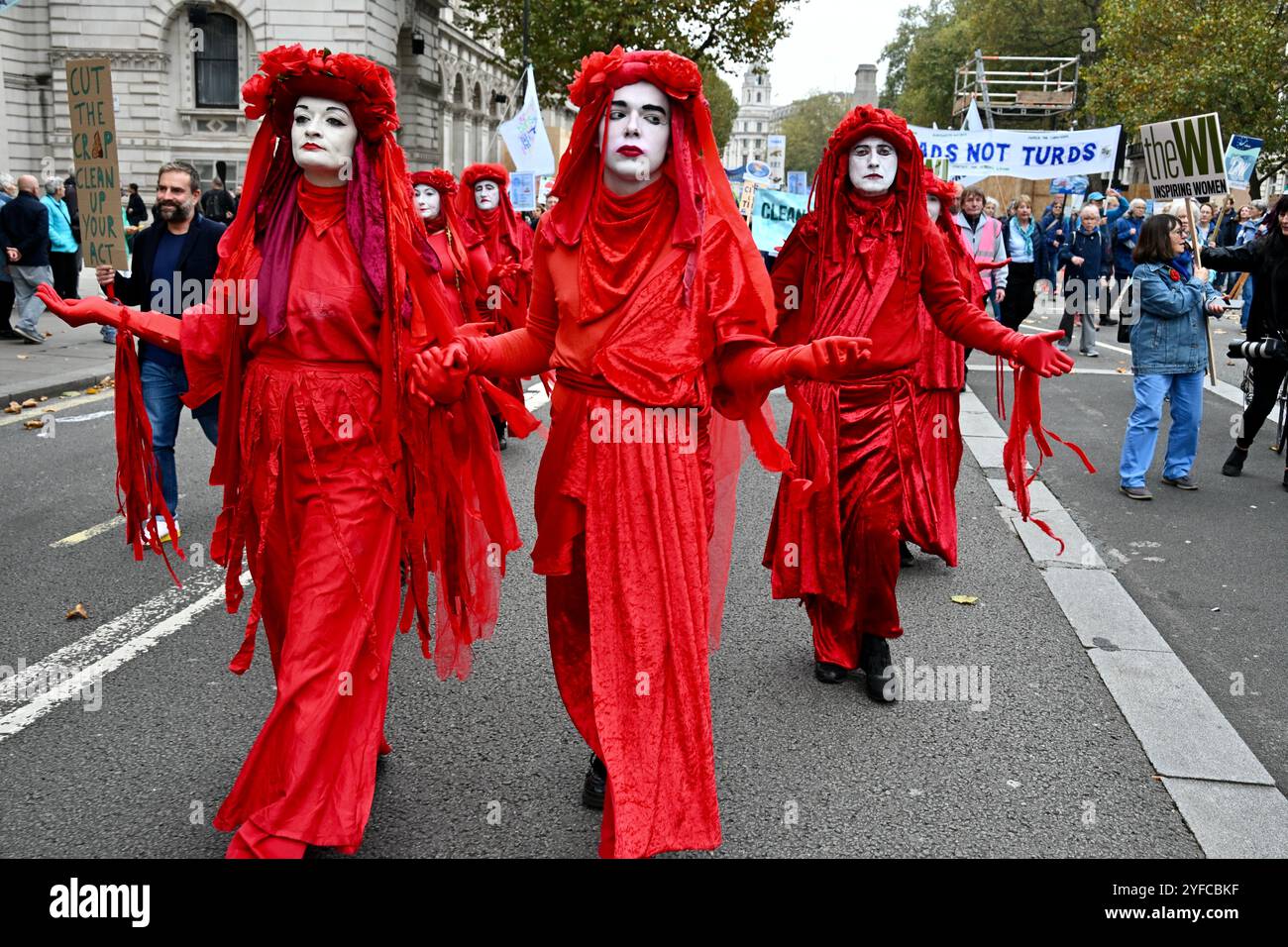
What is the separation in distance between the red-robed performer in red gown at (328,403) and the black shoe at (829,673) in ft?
5.59

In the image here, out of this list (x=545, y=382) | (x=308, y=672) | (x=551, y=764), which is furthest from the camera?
(x=545, y=382)

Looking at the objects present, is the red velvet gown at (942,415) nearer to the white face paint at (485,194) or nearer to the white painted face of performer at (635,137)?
the white painted face of performer at (635,137)

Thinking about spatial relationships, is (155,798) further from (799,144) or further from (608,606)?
(799,144)

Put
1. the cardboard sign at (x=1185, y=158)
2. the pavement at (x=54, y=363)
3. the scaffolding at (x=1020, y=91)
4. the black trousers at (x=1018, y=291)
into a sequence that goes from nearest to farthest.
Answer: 1. the cardboard sign at (x=1185, y=158)
2. the pavement at (x=54, y=363)
3. the black trousers at (x=1018, y=291)
4. the scaffolding at (x=1020, y=91)

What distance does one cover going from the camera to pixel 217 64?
31.8 metres

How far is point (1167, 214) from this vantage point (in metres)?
7.90

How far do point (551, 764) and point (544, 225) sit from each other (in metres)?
1.73

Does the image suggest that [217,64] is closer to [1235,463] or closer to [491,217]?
[491,217]

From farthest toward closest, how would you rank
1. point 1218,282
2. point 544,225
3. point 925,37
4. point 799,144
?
point 799,144
point 925,37
point 1218,282
point 544,225

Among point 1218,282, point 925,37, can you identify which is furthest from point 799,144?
point 1218,282

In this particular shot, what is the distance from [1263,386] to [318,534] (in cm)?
753

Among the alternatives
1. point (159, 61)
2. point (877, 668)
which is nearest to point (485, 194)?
point (877, 668)

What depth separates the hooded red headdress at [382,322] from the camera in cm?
337

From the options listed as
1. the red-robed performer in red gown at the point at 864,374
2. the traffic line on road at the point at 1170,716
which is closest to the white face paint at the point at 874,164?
the red-robed performer in red gown at the point at 864,374
